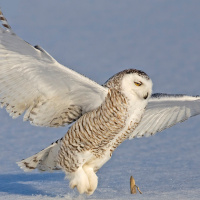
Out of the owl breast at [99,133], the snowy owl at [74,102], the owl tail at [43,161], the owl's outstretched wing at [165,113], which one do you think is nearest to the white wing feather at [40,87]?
the snowy owl at [74,102]

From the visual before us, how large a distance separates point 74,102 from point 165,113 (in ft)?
3.95

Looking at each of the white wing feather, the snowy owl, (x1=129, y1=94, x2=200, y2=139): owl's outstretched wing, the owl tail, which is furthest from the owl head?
the owl tail

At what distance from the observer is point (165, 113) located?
6.36 m

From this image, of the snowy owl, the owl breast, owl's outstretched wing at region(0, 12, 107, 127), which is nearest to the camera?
owl's outstretched wing at region(0, 12, 107, 127)

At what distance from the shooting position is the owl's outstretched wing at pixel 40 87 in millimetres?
4941

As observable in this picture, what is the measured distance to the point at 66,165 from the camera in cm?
568

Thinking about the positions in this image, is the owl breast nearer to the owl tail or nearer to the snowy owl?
the snowy owl

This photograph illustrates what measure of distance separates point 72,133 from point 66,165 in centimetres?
38

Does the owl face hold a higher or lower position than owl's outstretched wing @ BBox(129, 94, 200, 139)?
higher

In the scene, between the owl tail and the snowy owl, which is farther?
the owl tail

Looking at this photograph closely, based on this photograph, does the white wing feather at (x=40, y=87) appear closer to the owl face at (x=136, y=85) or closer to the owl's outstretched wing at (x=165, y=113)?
the owl face at (x=136, y=85)

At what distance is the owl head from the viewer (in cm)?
518

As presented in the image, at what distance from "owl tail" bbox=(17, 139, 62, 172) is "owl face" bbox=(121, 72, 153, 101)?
1.15 meters

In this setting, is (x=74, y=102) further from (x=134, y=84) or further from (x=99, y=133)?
(x=134, y=84)
